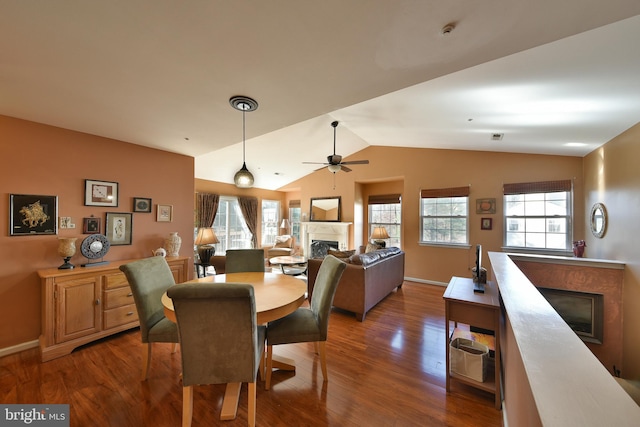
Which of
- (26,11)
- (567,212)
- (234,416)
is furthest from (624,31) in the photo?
(567,212)

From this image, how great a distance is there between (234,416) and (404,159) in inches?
208

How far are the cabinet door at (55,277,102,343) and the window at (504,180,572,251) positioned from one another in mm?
6181

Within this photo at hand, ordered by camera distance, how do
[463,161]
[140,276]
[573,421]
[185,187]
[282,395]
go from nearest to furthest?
[573,421] < [282,395] < [140,276] < [185,187] < [463,161]

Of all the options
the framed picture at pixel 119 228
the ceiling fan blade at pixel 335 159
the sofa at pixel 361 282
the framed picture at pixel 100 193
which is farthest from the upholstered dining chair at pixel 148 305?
the ceiling fan blade at pixel 335 159

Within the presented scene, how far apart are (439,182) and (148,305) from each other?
5.21m

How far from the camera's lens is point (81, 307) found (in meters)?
2.50

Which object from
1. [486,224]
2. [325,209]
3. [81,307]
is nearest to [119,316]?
[81,307]

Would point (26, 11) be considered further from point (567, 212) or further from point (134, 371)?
point (567, 212)

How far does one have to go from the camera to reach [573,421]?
53 centimetres

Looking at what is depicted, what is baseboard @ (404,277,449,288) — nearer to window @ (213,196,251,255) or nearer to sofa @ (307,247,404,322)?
sofa @ (307,247,404,322)

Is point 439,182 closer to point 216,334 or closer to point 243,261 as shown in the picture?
point 243,261

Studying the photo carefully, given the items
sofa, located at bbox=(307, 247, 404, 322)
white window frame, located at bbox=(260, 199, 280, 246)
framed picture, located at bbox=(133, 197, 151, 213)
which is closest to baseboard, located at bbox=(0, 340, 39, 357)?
framed picture, located at bbox=(133, 197, 151, 213)

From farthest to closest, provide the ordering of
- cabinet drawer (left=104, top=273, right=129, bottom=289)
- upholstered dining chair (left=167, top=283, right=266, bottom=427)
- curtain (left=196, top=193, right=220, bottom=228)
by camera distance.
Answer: curtain (left=196, top=193, right=220, bottom=228) → cabinet drawer (left=104, top=273, right=129, bottom=289) → upholstered dining chair (left=167, top=283, right=266, bottom=427)

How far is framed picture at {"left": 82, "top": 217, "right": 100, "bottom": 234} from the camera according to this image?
2814 mm
